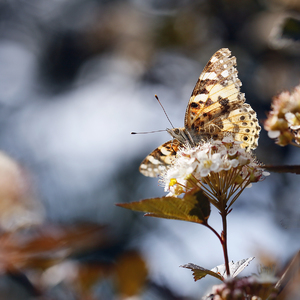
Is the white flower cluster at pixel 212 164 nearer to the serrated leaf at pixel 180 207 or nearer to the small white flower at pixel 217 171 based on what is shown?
the small white flower at pixel 217 171

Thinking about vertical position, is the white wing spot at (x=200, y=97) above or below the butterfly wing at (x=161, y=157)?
above

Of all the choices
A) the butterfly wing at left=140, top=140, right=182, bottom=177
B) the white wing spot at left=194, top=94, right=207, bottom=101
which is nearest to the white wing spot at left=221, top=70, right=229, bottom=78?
the white wing spot at left=194, top=94, right=207, bottom=101

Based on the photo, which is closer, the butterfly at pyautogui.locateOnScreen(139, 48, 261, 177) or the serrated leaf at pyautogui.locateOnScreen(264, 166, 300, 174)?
the serrated leaf at pyautogui.locateOnScreen(264, 166, 300, 174)

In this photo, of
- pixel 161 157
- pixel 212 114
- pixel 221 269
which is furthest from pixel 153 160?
pixel 221 269

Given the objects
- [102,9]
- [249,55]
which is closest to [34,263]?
[249,55]

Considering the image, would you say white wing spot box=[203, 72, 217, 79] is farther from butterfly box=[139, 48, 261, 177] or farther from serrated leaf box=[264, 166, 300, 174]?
A: serrated leaf box=[264, 166, 300, 174]

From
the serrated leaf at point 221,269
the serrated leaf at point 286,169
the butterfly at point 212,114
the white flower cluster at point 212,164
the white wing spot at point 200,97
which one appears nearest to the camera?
the serrated leaf at point 286,169

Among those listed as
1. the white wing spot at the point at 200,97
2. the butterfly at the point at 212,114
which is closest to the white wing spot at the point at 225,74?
the butterfly at the point at 212,114
